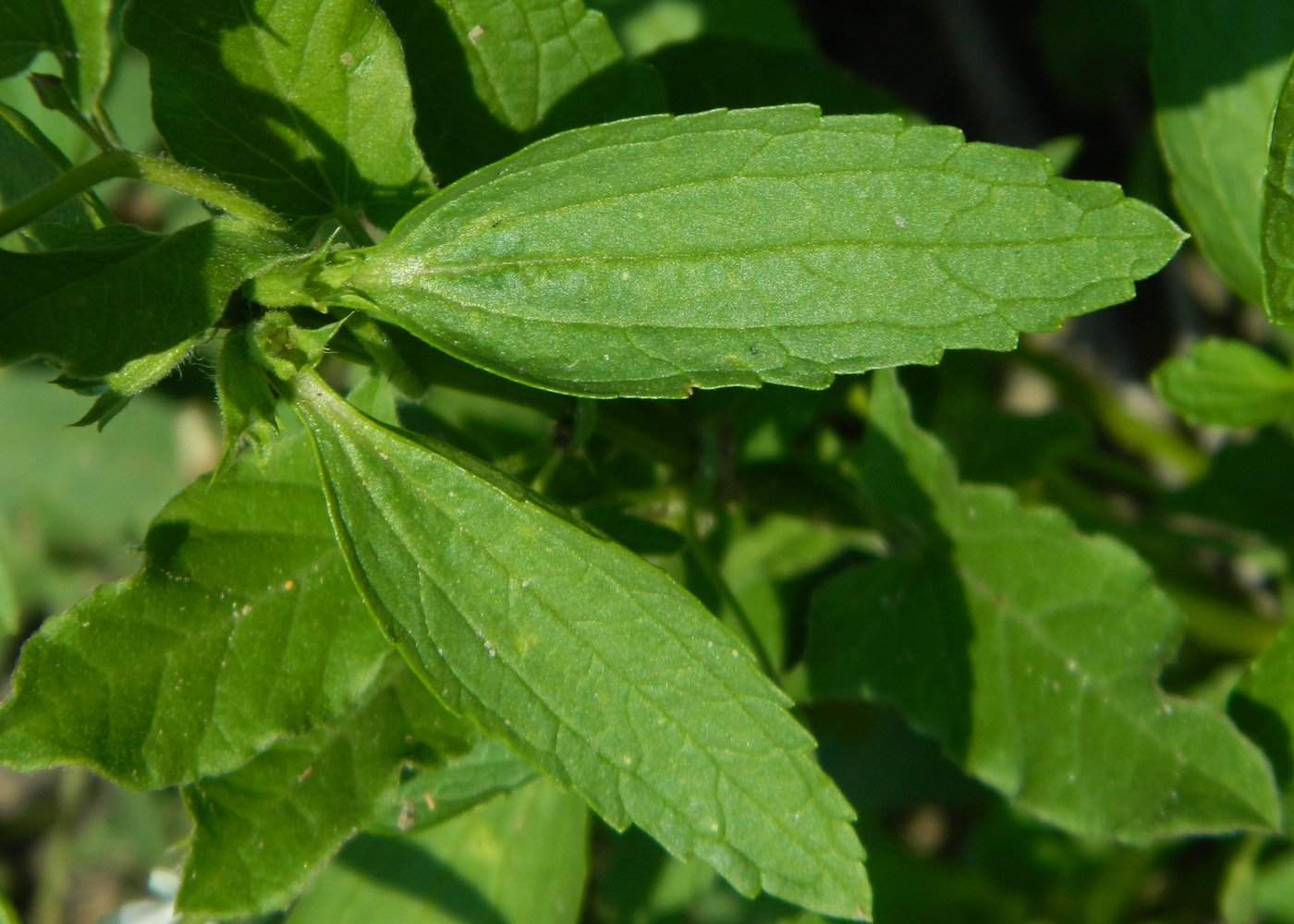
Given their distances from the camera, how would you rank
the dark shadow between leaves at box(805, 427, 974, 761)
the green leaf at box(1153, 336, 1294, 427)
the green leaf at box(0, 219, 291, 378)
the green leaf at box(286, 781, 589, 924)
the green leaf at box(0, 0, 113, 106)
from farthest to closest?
the green leaf at box(286, 781, 589, 924)
the green leaf at box(1153, 336, 1294, 427)
the dark shadow between leaves at box(805, 427, 974, 761)
the green leaf at box(0, 0, 113, 106)
the green leaf at box(0, 219, 291, 378)

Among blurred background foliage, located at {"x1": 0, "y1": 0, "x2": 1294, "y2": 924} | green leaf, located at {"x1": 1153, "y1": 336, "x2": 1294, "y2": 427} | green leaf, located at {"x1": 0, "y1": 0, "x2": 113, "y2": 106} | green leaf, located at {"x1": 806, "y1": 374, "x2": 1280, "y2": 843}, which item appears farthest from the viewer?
blurred background foliage, located at {"x1": 0, "y1": 0, "x2": 1294, "y2": 924}

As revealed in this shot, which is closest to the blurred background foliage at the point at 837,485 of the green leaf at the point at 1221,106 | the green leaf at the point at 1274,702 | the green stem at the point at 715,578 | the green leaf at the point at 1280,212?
the green stem at the point at 715,578

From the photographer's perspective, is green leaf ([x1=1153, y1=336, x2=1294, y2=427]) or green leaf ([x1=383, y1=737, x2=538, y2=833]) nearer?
green leaf ([x1=383, y1=737, x2=538, y2=833])

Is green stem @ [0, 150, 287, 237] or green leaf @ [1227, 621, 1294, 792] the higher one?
green stem @ [0, 150, 287, 237]

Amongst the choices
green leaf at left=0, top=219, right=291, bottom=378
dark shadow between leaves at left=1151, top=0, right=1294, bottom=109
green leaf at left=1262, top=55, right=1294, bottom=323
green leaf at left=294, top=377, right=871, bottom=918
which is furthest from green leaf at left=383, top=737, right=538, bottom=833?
dark shadow between leaves at left=1151, top=0, right=1294, bottom=109

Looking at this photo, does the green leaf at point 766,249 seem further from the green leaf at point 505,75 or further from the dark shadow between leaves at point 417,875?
the dark shadow between leaves at point 417,875

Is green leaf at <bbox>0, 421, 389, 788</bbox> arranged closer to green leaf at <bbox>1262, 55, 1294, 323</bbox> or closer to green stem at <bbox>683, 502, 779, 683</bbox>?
green stem at <bbox>683, 502, 779, 683</bbox>

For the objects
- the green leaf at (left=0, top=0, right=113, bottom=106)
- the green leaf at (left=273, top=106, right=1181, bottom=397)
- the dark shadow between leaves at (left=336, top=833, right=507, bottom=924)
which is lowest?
the dark shadow between leaves at (left=336, top=833, right=507, bottom=924)

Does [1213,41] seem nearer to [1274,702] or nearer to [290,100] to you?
[1274,702]
